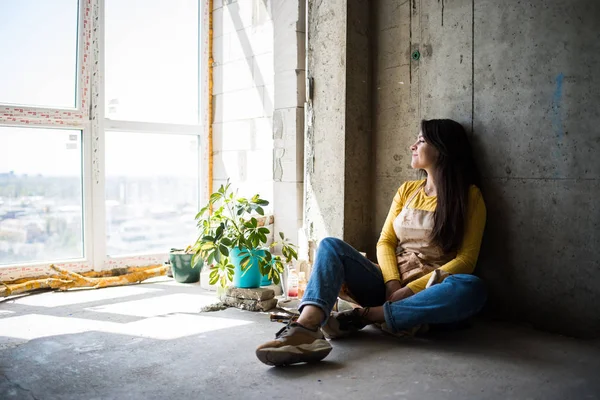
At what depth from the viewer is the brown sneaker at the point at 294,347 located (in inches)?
80.4

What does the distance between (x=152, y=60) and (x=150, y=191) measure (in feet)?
3.34

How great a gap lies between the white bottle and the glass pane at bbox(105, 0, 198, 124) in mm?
1774

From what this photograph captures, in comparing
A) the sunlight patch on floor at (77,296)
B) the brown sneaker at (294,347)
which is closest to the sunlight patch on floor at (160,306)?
the sunlight patch on floor at (77,296)

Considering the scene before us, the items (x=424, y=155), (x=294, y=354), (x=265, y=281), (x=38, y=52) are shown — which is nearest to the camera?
(x=294, y=354)

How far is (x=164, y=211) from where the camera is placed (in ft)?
14.2

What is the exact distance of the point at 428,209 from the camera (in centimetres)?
262

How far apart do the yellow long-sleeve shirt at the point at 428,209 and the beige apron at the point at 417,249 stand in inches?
1.5

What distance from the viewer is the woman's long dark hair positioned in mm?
2510

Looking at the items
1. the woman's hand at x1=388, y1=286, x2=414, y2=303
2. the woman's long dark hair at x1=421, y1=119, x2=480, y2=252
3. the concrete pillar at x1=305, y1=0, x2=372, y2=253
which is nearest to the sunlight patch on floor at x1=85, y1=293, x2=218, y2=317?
the concrete pillar at x1=305, y1=0, x2=372, y2=253

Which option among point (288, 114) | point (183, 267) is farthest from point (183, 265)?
point (288, 114)

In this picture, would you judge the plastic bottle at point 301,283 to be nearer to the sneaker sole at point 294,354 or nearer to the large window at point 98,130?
the sneaker sole at point 294,354

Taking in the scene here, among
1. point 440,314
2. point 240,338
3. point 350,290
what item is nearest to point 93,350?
point 240,338

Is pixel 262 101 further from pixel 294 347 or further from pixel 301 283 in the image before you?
pixel 294 347

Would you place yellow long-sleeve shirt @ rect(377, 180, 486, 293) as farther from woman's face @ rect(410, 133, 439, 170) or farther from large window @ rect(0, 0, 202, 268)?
large window @ rect(0, 0, 202, 268)
